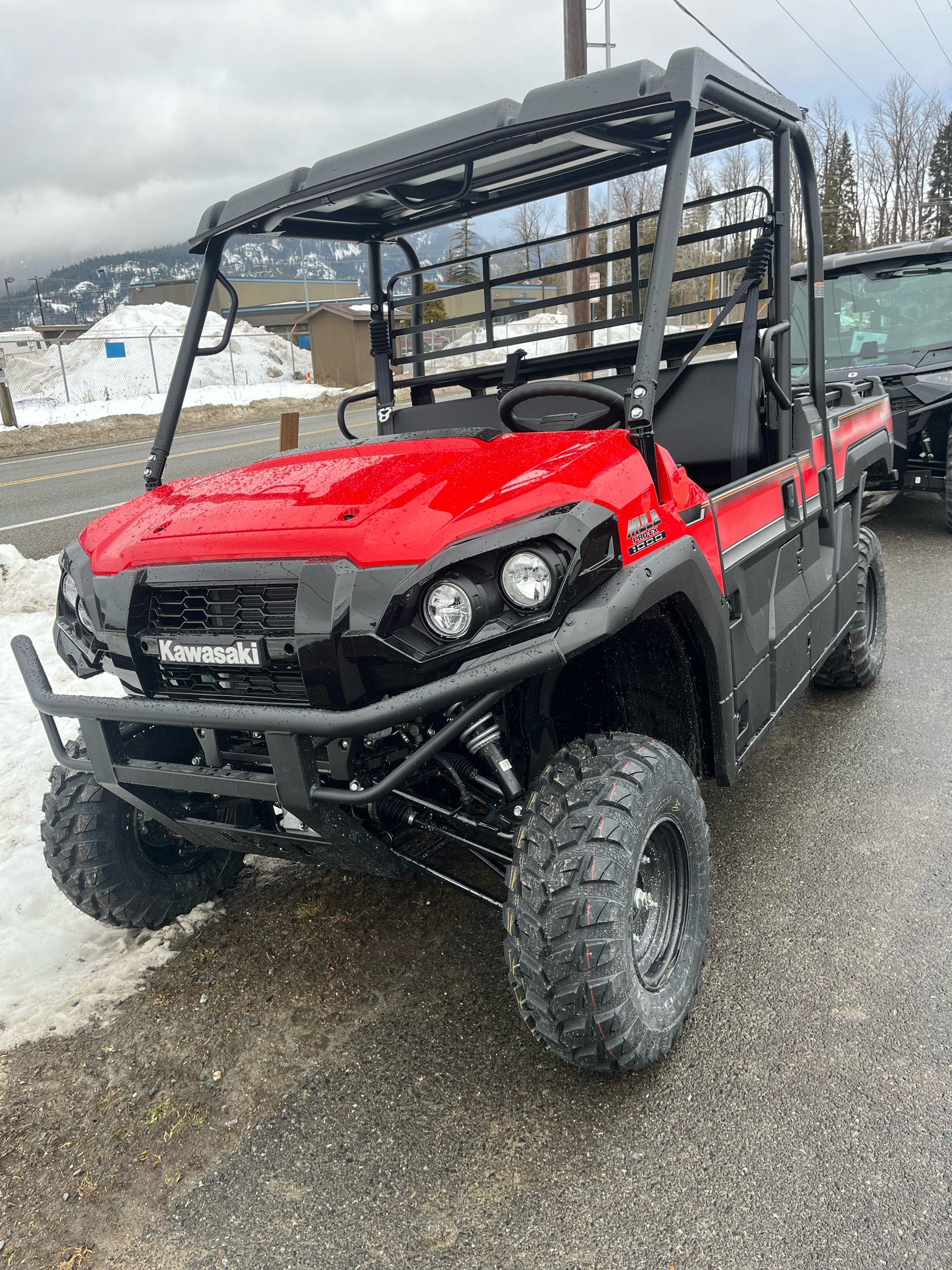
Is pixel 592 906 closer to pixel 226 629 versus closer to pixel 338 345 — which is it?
pixel 226 629

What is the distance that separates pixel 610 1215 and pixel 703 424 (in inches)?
104

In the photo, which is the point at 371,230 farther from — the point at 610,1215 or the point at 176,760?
the point at 610,1215

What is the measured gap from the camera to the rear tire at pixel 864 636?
446 cm

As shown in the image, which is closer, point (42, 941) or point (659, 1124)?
point (659, 1124)

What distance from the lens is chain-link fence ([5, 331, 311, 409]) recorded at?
32.3 m

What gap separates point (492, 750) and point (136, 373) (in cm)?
4371

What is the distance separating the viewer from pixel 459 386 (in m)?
4.47

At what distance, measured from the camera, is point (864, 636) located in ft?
15.1

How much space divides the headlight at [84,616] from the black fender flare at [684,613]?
4.12ft

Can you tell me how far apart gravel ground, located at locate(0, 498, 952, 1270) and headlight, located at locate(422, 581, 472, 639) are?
3.90 ft

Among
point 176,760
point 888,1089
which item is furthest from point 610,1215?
point 176,760

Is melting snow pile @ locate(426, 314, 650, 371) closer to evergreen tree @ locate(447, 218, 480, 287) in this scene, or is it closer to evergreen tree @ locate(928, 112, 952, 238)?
evergreen tree @ locate(447, 218, 480, 287)

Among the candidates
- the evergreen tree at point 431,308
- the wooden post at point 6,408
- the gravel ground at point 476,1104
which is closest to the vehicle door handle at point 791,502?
the gravel ground at point 476,1104

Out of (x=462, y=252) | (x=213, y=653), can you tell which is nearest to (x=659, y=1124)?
(x=213, y=653)
